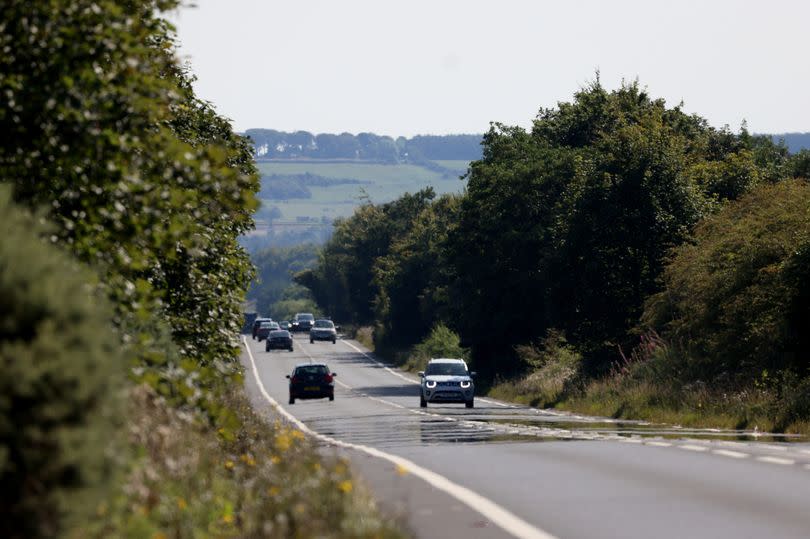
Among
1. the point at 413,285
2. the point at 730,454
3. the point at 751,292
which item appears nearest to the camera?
the point at 730,454

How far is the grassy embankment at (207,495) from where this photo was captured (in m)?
8.95

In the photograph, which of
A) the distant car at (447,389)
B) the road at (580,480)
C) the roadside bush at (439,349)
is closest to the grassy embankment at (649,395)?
the road at (580,480)

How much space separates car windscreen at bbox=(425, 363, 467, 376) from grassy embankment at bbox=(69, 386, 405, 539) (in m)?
34.9

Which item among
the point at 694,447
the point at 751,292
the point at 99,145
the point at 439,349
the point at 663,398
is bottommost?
the point at 439,349

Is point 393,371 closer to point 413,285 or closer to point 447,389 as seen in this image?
point 413,285

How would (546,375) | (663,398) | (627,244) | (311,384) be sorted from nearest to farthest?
(663,398)
(627,244)
(311,384)
(546,375)

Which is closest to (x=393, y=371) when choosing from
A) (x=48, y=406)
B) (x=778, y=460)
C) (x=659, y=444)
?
(x=659, y=444)

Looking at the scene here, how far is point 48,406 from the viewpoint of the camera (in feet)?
22.1

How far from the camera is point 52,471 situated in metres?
6.73

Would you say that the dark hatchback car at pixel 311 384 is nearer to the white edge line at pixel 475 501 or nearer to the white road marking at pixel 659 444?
the white edge line at pixel 475 501

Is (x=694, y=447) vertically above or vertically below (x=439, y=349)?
above

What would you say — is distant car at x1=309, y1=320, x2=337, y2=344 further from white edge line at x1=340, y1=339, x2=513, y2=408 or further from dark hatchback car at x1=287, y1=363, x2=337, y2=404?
dark hatchback car at x1=287, y1=363, x2=337, y2=404

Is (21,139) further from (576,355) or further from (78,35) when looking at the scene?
(576,355)

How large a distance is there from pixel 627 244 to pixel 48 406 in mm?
44738
